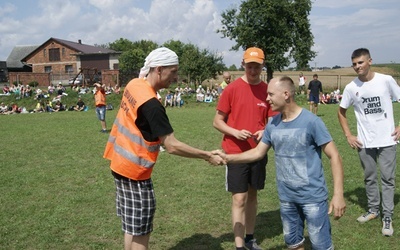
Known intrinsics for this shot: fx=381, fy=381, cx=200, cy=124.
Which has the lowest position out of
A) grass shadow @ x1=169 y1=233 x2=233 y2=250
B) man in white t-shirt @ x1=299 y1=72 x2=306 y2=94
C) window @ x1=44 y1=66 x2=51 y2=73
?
grass shadow @ x1=169 y1=233 x2=233 y2=250

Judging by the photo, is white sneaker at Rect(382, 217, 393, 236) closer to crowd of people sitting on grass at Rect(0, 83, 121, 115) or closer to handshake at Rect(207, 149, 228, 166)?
handshake at Rect(207, 149, 228, 166)

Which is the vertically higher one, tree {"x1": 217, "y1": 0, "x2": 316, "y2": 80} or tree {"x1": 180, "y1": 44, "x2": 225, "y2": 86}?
tree {"x1": 217, "y1": 0, "x2": 316, "y2": 80}

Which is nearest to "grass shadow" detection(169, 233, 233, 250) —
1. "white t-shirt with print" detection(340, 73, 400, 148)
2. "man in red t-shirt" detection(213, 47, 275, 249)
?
"man in red t-shirt" detection(213, 47, 275, 249)

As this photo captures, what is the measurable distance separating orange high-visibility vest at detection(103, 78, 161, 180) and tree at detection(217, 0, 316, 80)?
44502mm

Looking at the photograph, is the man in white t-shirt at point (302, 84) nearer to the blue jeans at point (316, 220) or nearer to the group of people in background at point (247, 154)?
the group of people in background at point (247, 154)

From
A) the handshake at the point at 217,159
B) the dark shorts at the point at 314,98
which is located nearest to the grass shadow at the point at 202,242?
the handshake at the point at 217,159

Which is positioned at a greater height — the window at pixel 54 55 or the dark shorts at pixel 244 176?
the window at pixel 54 55

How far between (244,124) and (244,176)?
24.2 inches

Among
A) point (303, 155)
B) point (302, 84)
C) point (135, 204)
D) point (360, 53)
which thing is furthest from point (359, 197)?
point (302, 84)

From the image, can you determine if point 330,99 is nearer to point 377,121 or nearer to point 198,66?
point 198,66

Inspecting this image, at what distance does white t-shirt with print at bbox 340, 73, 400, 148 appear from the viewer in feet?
17.1

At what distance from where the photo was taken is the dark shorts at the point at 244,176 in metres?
4.50

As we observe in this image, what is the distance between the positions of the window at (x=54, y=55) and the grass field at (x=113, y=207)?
6117 cm

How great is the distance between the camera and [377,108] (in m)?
5.26
